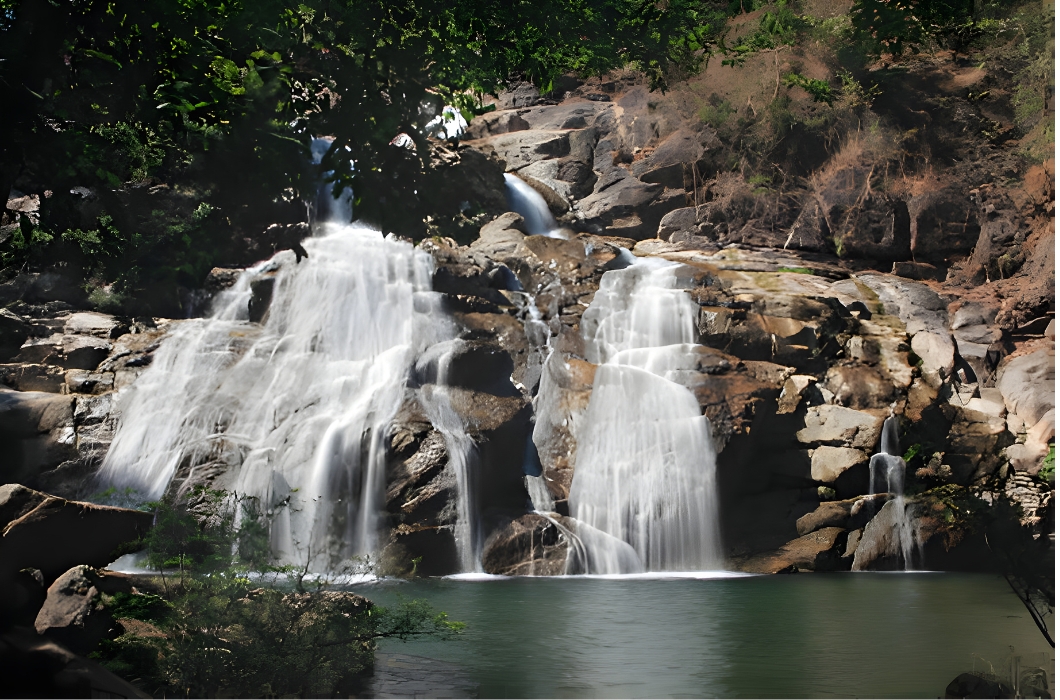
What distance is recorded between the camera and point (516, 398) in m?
10.4

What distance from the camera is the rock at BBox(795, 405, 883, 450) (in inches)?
406

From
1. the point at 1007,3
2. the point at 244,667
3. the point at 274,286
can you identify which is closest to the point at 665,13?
the point at 244,667

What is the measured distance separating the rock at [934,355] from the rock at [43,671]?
10.9m

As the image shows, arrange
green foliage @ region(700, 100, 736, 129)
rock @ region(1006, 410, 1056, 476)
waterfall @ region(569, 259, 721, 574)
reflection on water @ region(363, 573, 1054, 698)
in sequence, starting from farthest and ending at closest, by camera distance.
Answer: green foliage @ region(700, 100, 736, 129)
rock @ region(1006, 410, 1056, 476)
waterfall @ region(569, 259, 721, 574)
reflection on water @ region(363, 573, 1054, 698)

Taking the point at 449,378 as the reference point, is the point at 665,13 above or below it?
above

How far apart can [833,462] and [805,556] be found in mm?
1191

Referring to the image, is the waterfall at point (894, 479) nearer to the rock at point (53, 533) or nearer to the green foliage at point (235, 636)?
the green foliage at point (235, 636)

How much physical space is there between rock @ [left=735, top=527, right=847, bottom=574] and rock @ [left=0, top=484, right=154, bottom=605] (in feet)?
23.7

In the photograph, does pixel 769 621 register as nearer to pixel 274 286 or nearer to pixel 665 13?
pixel 665 13

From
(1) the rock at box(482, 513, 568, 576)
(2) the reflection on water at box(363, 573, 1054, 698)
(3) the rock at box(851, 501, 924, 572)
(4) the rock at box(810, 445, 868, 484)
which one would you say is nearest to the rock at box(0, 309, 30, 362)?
(2) the reflection on water at box(363, 573, 1054, 698)

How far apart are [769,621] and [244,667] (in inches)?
163

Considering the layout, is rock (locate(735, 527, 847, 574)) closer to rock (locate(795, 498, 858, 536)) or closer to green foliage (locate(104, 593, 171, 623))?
rock (locate(795, 498, 858, 536))

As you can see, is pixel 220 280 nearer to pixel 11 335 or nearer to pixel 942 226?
pixel 11 335

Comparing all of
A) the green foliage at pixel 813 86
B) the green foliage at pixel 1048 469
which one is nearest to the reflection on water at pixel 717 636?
the green foliage at pixel 1048 469
